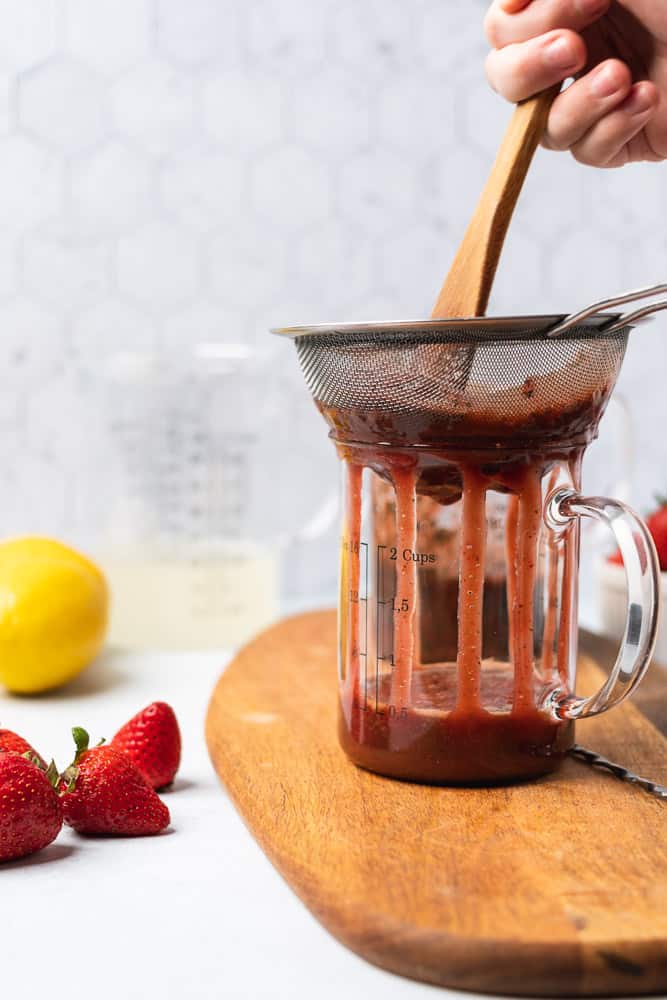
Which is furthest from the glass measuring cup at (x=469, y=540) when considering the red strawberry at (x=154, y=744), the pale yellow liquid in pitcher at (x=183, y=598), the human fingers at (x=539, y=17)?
the pale yellow liquid in pitcher at (x=183, y=598)

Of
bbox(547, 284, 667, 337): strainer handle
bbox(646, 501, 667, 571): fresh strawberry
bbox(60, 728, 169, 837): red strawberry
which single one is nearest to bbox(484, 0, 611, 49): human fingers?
bbox(547, 284, 667, 337): strainer handle

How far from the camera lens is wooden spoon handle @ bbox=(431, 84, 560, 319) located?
61 centimetres

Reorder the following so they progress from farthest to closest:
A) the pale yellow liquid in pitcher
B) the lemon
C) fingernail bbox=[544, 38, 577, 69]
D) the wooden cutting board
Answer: the pale yellow liquid in pitcher, the lemon, fingernail bbox=[544, 38, 577, 69], the wooden cutting board

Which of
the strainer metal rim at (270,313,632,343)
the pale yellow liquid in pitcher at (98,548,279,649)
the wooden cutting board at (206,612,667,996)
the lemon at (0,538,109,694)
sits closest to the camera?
the wooden cutting board at (206,612,667,996)

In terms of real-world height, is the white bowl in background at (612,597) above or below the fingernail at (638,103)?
below

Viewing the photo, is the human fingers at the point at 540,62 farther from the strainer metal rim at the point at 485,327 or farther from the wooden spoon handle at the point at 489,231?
the strainer metal rim at the point at 485,327

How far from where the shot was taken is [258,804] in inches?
23.1

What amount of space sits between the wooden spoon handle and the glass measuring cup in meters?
0.06

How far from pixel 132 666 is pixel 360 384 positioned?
1.61 ft

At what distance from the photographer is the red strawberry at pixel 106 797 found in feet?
1.86

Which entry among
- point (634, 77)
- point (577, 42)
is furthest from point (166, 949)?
point (634, 77)

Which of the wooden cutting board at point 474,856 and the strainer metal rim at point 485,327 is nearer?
the wooden cutting board at point 474,856

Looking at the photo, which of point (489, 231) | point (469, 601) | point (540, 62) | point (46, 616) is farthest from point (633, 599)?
point (46, 616)

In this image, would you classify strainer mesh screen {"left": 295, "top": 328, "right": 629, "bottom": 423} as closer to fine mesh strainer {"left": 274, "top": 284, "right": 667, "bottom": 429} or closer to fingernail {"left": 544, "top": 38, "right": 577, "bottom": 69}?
fine mesh strainer {"left": 274, "top": 284, "right": 667, "bottom": 429}
